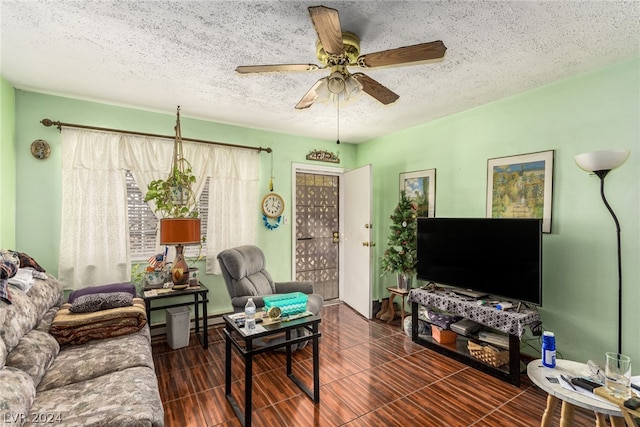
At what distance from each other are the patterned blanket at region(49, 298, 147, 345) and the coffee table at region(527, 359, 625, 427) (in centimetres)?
282

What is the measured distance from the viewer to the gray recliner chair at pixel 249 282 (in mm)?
3051

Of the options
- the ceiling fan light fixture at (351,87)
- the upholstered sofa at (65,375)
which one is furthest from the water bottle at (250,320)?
the ceiling fan light fixture at (351,87)

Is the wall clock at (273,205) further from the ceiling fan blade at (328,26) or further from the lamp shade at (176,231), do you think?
the ceiling fan blade at (328,26)

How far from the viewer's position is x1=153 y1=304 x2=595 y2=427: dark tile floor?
207 centimetres

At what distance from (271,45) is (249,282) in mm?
2276

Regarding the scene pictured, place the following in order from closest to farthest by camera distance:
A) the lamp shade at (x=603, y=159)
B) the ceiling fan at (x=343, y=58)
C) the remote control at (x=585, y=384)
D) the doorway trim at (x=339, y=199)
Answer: the ceiling fan at (x=343, y=58), the remote control at (x=585, y=384), the lamp shade at (x=603, y=159), the doorway trim at (x=339, y=199)

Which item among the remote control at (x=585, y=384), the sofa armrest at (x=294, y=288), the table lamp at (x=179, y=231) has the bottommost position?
the remote control at (x=585, y=384)

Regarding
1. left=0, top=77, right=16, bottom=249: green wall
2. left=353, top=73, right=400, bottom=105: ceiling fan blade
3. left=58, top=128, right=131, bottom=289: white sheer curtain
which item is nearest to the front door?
left=353, top=73, right=400, bottom=105: ceiling fan blade

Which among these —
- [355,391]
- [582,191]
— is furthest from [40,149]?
[582,191]

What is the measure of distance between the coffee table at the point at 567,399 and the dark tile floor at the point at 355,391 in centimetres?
39

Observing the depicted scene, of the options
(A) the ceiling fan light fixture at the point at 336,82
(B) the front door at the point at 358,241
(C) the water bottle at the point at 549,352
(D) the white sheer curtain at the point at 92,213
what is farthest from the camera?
(B) the front door at the point at 358,241

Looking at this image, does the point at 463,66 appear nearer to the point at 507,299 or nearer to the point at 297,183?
the point at 507,299

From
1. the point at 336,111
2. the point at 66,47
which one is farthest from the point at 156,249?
the point at 336,111

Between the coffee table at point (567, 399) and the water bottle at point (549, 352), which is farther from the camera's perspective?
the water bottle at point (549, 352)
